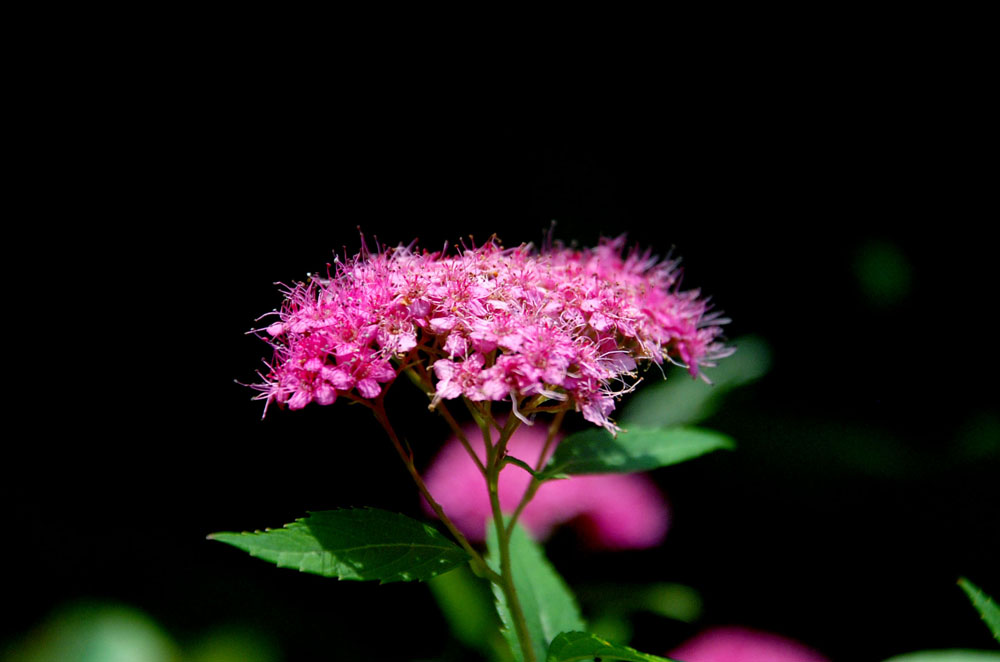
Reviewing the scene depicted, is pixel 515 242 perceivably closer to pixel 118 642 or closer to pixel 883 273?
pixel 883 273

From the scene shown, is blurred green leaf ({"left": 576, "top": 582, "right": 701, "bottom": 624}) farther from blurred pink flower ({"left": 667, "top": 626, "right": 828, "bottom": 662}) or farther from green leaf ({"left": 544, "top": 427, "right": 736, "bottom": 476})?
green leaf ({"left": 544, "top": 427, "right": 736, "bottom": 476})

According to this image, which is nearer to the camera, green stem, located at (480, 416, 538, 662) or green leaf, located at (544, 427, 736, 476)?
green stem, located at (480, 416, 538, 662)

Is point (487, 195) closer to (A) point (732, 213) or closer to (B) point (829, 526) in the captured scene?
(A) point (732, 213)

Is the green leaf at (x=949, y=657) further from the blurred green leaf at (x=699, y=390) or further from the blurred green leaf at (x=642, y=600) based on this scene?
the blurred green leaf at (x=699, y=390)

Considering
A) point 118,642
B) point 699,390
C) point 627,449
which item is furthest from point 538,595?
point 118,642

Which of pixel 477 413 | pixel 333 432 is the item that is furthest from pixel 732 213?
pixel 477 413

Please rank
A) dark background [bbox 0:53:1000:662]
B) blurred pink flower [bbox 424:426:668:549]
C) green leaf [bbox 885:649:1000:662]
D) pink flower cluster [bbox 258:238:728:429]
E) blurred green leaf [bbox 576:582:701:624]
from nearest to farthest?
pink flower cluster [bbox 258:238:728:429] → green leaf [bbox 885:649:1000:662] → blurred green leaf [bbox 576:582:701:624] → blurred pink flower [bbox 424:426:668:549] → dark background [bbox 0:53:1000:662]

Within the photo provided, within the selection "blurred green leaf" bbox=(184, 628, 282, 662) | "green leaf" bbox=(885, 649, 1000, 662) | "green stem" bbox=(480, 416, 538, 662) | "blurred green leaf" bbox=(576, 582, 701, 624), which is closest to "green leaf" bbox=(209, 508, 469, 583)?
"green stem" bbox=(480, 416, 538, 662)
